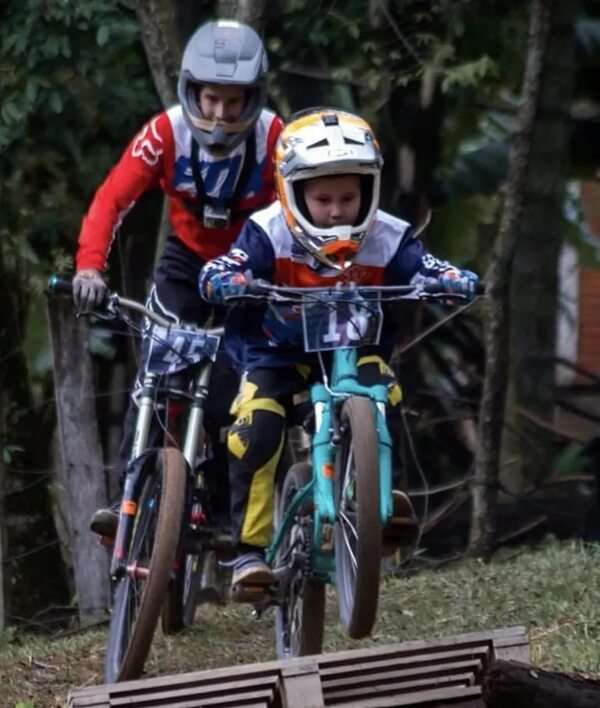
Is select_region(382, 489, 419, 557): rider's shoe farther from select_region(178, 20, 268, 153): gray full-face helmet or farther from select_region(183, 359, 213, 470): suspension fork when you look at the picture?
select_region(178, 20, 268, 153): gray full-face helmet

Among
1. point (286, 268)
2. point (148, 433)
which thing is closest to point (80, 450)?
point (148, 433)

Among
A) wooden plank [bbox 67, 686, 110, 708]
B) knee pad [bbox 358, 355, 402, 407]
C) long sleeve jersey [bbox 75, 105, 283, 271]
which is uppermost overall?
long sleeve jersey [bbox 75, 105, 283, 271]

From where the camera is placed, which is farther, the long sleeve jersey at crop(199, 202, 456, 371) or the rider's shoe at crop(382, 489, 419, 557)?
the long sleeve jersey at crop(199, 202, 456, 371)

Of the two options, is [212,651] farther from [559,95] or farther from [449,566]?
[559,95]

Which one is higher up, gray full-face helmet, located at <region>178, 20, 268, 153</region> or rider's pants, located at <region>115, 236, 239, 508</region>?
gray full-face helmet, located at <region>178, 20, 268, 153</region>

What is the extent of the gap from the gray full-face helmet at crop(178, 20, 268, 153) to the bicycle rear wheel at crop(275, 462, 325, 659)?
1170 mm

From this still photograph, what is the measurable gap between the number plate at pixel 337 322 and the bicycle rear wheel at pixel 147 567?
2.11ft

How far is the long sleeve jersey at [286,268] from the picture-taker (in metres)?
6.14

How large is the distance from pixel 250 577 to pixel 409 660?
81 cm

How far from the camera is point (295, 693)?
5.34 m

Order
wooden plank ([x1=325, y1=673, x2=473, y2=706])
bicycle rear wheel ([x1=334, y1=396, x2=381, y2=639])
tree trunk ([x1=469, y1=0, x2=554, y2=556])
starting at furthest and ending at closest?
tree trunk ([x1=469, y1=0, x2=554, y2=556]) → bicycle rear wheel ([x1=334, y1=396, x2=381, y2=639]) → wooden plank ([x1=325, y1=673, x2=473, y2=706])

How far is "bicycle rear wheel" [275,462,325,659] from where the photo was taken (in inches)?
250

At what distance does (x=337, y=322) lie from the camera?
238 inches

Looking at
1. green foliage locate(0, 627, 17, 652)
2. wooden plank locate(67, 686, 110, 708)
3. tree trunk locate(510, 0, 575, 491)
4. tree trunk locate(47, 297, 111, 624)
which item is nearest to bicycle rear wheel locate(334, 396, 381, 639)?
wooden plank locate(67, 686, 110, 708)
